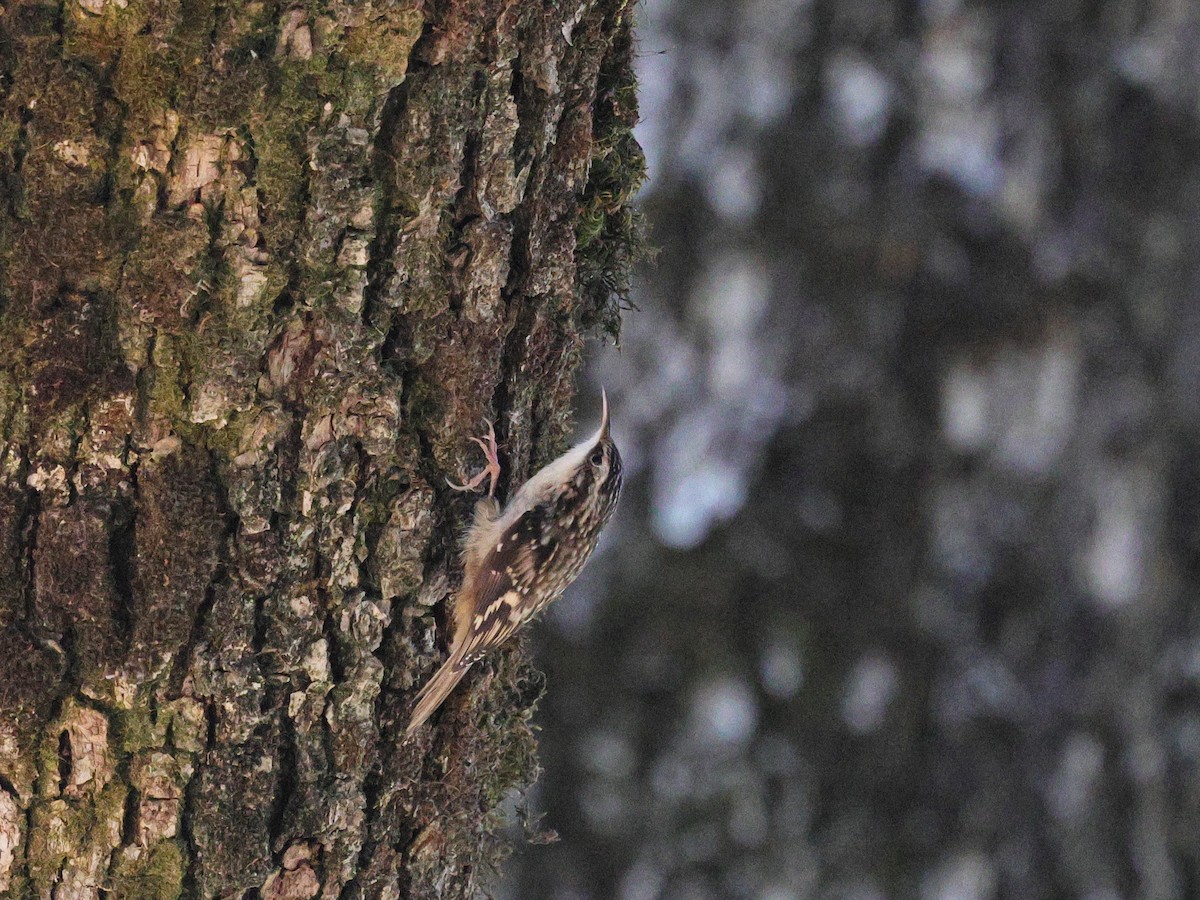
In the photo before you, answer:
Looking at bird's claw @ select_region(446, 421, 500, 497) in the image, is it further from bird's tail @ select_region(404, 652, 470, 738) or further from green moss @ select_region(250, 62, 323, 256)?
green moss @ select_region(250, 62, 323, 256)

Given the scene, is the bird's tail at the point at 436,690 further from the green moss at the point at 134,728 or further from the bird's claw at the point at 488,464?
the green moss at the point at 134,728

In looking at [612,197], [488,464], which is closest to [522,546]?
[488,464]

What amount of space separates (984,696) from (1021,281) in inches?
45.6

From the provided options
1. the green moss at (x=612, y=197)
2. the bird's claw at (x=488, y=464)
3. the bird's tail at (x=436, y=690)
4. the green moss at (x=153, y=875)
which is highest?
the green moss at (x=612, y=197)

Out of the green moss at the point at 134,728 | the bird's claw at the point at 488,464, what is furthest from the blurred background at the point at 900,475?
the green moss at the point at 134,728

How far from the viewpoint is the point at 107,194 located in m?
1.72

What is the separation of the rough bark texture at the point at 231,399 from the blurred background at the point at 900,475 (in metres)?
2.14

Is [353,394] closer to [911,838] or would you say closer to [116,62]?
[116,62]

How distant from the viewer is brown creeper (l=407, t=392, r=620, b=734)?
204cm

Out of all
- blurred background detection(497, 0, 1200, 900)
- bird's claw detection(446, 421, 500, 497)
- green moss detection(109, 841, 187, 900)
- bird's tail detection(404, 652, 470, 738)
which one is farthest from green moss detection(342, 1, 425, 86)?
blurred background detection(497, 0, 1200, 900)

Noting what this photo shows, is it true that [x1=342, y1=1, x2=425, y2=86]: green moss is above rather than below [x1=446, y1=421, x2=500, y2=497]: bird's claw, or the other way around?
above

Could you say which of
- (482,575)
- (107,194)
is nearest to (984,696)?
(482,575)

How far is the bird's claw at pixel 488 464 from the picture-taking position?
201cm

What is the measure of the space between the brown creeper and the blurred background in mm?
1162
